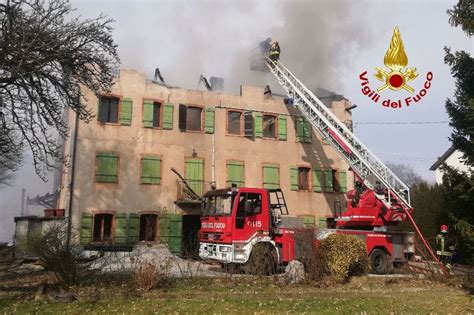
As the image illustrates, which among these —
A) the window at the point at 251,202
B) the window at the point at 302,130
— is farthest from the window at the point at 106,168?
the window at the point at 302,130

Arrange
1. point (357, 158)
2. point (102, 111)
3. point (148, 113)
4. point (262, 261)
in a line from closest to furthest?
point (262, 261) < point (357, 158) < point (102, 111) < point (148, 113)

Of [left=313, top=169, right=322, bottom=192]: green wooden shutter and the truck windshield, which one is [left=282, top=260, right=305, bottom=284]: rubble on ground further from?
[left=313, top=169, right=322, bottom=192]: green wooden shutter

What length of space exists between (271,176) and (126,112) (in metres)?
8.34

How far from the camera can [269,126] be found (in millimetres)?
25156

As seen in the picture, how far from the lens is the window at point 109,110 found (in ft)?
70.4

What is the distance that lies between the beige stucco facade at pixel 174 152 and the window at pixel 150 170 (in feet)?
0.68

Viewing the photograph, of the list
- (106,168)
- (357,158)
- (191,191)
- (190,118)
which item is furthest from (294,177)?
(106,168)

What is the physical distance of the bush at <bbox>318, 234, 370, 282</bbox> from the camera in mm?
→ 11902

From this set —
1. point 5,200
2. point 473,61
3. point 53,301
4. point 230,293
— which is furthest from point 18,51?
point 5,200

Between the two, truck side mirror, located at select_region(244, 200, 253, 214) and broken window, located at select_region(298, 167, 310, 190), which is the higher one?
broken window, located at select_region(298, 167, 310, 190)

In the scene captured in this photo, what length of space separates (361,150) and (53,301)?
1532 cm

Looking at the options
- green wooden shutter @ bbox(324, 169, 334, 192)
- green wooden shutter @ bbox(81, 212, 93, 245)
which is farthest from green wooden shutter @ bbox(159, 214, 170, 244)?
green wooden shutter @ bbox(324, 169, 334, 192)

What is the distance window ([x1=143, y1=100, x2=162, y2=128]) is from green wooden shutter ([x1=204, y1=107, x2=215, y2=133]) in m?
2.40

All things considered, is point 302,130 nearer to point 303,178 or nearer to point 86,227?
point 303,178
